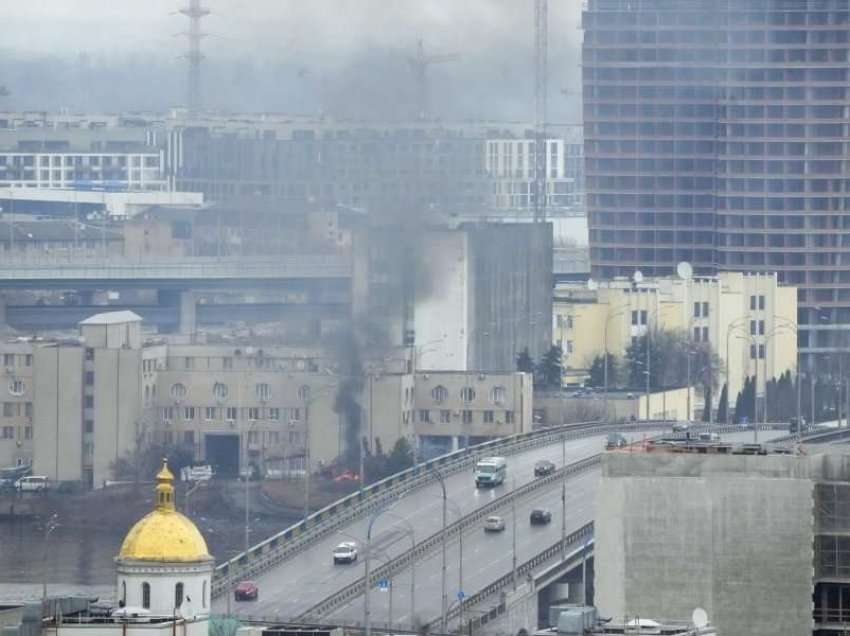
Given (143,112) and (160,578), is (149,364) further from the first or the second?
(143,112)

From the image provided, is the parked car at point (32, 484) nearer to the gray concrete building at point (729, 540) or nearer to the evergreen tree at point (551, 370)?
the evergreen tree at point (551, 370)

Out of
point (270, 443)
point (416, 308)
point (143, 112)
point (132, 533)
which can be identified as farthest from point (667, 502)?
point (143, 112)

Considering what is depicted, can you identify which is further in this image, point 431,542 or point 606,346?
point 606,346

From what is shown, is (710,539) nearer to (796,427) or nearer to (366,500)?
(366,500)

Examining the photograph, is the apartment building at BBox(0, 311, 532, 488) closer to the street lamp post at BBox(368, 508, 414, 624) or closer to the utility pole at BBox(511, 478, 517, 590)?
the utility pole at BBox(511, 478, 517, 590)

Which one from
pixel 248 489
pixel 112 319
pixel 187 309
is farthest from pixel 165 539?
pixel 187 309

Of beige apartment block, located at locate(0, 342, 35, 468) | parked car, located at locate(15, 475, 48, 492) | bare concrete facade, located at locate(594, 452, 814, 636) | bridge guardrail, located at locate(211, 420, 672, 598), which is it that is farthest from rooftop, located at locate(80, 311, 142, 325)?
bare concrete facade, located at locate(594, 452, 814, 636)

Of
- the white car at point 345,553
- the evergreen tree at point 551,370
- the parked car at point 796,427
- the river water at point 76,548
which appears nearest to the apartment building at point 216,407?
the evergreen tree at point 551,370
